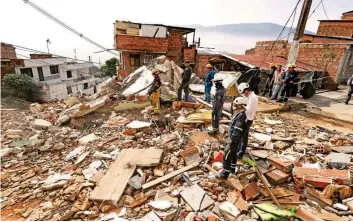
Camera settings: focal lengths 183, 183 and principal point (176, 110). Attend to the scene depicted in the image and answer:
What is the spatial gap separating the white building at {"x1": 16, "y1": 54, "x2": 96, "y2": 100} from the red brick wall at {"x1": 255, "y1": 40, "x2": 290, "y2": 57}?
59.9 feet

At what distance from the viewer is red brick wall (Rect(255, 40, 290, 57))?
15493 mm

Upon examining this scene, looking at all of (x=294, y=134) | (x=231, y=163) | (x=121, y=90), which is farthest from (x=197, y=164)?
(x=121, y=90)

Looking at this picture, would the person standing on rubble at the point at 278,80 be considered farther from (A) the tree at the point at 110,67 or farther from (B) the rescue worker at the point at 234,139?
(A) the tree at the point at 110,67

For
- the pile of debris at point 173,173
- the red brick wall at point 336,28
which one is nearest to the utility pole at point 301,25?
the pile of debris at point 173,173

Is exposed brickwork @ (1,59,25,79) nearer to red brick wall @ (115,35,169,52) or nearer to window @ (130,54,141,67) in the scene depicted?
red brick wall @ (115,35,169,52)

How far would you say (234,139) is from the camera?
11.1ft

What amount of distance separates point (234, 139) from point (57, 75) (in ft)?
95.1

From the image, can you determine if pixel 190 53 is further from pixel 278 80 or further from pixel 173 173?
pixel 173 173

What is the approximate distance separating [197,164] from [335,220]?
2.41 meters

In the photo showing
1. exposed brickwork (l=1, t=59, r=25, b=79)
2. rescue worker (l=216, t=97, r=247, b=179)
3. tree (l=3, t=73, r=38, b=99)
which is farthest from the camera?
exposed brickwork (l=1, t=59, r=25, b=79)

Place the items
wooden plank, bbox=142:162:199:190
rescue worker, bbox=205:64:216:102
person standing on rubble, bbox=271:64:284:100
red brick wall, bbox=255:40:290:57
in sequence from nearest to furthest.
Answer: wooden plank, bbox=142:162:199:190 → rescue worker, bbox=205:64:216:102 → person standing on rubble, bbox=271:64:284:100 → red brick wall, bbox=255:40:290:57

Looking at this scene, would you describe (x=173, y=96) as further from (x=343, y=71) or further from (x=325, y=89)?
(x=343, y=71)

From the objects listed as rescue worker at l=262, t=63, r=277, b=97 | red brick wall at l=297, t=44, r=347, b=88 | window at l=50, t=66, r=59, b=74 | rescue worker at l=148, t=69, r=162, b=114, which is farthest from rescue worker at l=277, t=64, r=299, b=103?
window at l=50, t=66, r=59, b=74

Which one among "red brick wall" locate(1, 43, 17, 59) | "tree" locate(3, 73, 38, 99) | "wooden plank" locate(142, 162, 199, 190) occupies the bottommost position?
"tree" locate(3, 73, 38, 99)
